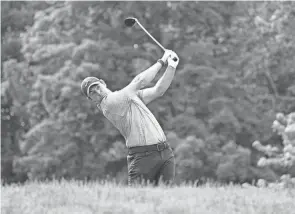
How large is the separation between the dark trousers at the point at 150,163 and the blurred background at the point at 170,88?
11642 mm

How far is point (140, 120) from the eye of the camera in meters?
6.25

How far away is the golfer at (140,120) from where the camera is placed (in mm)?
6230

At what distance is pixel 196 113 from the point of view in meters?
20.2

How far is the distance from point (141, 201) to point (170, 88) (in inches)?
568

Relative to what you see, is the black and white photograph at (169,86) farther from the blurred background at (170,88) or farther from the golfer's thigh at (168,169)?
the golfer's thigh at (168,169)

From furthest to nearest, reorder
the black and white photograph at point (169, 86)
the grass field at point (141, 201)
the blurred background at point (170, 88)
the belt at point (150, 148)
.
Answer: the blurred background at point (170, 88)
the black and white photograph at point (169, 86)
the belt at point (150, 148)
the grass field at point (141, 201)

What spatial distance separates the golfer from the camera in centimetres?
623

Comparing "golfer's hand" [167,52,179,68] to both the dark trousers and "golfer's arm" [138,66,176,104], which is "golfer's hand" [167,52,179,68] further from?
the dark trousers

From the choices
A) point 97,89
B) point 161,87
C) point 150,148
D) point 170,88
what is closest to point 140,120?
point 150,148

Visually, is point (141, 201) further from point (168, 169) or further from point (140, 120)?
point (140, 120)

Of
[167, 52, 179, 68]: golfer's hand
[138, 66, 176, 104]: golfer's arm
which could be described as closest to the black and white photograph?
[167, 52, 179, 68]: golfer's hand

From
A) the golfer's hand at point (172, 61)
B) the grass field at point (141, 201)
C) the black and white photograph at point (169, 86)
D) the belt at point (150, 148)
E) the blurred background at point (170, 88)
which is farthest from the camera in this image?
the blurred background at point (170, 88)

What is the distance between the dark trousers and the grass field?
258 millimetres

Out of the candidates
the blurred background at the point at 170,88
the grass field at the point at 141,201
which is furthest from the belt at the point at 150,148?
the blurred background at the point at 170,88
